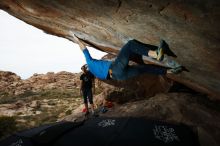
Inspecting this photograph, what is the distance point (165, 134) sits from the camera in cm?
784

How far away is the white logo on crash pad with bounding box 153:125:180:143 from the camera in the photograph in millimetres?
7578

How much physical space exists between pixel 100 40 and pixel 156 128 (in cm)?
548

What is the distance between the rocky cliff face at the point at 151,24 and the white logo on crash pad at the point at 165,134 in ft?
→ 8.52

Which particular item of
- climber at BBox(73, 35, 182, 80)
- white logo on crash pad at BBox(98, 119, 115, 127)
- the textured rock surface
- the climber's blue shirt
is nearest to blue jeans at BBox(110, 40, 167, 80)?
climber at BBox(73, 35, 182, 80)

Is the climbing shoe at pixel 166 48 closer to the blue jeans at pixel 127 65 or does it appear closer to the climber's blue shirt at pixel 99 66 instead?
the blue jeans at pixel 127 65

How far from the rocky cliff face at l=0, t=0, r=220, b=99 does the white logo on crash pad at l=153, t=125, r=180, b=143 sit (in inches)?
102

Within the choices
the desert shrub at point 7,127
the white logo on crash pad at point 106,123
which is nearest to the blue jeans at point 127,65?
the white logo on crash pad at point 106,123

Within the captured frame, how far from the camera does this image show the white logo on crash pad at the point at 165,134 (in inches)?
298

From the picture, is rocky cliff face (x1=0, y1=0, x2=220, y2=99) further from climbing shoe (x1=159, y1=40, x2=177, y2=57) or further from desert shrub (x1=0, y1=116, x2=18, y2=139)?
desert shrub (x1=0, y1=116, x2=18, y2=139)

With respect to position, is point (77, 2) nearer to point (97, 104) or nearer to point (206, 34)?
point (206, 34)


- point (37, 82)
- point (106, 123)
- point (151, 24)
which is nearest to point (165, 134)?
point (106, 123)

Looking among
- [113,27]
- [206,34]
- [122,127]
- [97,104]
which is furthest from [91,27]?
[97,104]

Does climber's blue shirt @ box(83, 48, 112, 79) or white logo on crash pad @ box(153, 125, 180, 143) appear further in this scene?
climber's blue shirt @ box(83, 48, 112, 79)

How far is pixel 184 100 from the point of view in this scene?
12.4 meters
